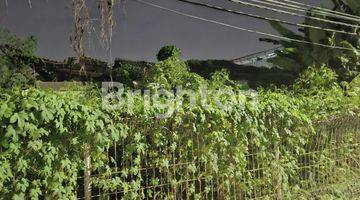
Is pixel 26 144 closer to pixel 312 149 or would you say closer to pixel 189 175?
pixel 189 175

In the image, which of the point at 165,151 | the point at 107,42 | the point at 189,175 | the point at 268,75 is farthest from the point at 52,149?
the point at 268,75

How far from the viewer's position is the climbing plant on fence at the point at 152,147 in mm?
4438

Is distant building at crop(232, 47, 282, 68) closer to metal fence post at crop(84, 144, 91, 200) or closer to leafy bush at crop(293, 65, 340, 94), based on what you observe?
leafy bush at crop(293, 65, 340, 94)

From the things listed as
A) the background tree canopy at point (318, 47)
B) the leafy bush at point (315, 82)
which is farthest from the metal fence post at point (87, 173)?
the background tree canopy at point (318, 47)

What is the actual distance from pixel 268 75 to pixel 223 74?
14548 mm

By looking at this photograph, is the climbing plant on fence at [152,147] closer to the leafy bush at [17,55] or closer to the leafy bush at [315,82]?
the leafy bush at [315,82]

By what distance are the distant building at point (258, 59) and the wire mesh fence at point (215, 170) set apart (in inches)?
536

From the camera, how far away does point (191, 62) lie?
2638 cm

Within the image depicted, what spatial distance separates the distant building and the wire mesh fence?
13.6 meters

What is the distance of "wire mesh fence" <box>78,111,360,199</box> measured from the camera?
540 centimetres

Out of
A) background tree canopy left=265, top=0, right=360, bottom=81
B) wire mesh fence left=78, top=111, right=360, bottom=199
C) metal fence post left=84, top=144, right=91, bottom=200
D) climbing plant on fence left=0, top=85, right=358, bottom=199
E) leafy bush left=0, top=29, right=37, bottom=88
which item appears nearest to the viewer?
climbing plant on fence left=0, top=85, right=358, bottom=199

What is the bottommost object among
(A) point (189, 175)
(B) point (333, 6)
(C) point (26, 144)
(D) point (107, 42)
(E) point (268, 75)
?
(A) point (189, 175)

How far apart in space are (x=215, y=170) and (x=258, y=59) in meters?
18.2

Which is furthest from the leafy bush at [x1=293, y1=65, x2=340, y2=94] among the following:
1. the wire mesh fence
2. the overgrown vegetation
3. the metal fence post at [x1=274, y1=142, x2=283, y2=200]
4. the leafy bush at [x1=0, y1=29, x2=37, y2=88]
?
the leafy bush at [x1=0, y1=29, x2=37, y2=88]
